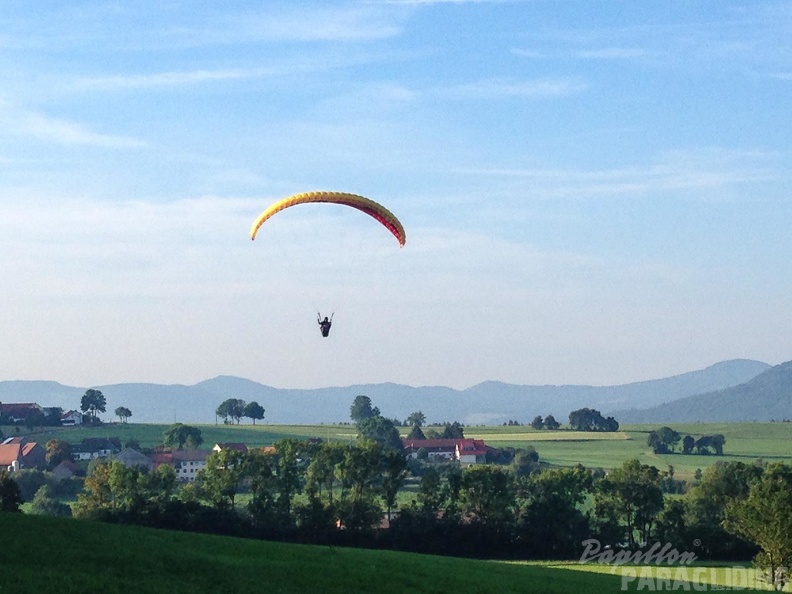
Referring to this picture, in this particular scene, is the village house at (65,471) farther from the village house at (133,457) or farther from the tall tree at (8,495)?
the tall tree at (8,495)

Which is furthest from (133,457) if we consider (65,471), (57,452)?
(65,471)

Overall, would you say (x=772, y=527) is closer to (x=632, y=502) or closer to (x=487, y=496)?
(x=632, y=502)

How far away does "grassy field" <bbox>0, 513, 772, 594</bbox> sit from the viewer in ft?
136

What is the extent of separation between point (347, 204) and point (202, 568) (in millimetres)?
25400

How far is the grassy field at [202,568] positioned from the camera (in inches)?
1626

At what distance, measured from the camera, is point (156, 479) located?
106 m

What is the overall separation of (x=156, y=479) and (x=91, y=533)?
57.8 metres

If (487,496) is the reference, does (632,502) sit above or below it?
below

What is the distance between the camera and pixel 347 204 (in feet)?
214

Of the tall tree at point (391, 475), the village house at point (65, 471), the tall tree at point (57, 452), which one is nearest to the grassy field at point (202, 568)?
the tall tree at point (391, 475)

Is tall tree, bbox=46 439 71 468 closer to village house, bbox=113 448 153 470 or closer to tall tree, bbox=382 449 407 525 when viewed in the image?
village house, bbox=113 448 153 470

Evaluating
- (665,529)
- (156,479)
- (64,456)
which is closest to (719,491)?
(665,529)

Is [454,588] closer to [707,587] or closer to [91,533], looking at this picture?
[91,533]


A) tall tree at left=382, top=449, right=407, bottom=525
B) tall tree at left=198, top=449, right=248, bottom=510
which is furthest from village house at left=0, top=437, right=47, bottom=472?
tall tree at left=382, top=449, right=407, bottom=525
